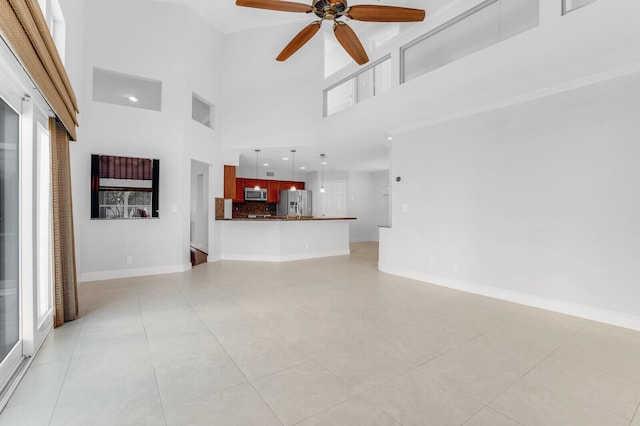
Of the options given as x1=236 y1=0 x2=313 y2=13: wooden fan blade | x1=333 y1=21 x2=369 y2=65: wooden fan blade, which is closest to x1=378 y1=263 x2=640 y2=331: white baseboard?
x1=333 y1=21 x2=369 y2=65: wooden fan blade

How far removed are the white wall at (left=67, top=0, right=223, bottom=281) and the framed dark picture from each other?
12 cm

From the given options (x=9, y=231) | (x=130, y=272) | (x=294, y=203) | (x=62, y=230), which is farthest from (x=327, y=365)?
(x=294, y=203)

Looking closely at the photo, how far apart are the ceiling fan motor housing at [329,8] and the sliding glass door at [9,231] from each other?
2.95 m

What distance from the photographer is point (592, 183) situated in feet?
10.6

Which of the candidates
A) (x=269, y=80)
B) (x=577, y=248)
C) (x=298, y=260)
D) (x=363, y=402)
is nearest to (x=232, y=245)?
(x=298, y=260)

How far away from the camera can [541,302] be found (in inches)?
141

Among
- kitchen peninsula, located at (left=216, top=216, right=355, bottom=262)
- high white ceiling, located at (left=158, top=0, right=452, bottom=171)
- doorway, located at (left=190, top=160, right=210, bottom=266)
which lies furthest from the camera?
doorway, located at (left=190, top=160, right=210, bottom=266)

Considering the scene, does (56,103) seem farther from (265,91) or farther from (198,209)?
(198,209)

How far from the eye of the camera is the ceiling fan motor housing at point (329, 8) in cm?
325

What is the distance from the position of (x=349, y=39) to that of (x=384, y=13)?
0.56 m

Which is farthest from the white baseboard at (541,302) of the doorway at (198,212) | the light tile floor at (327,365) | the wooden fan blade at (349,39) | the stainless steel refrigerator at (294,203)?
the stainless steel refrigerator at (294,203)

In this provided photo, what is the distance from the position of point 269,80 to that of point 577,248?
6166 mm

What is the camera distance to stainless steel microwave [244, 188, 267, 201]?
9.38 m

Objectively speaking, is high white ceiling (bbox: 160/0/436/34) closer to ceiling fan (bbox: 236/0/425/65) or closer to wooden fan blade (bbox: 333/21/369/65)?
wooden fan blade (bbox: 333/21/369/65)
